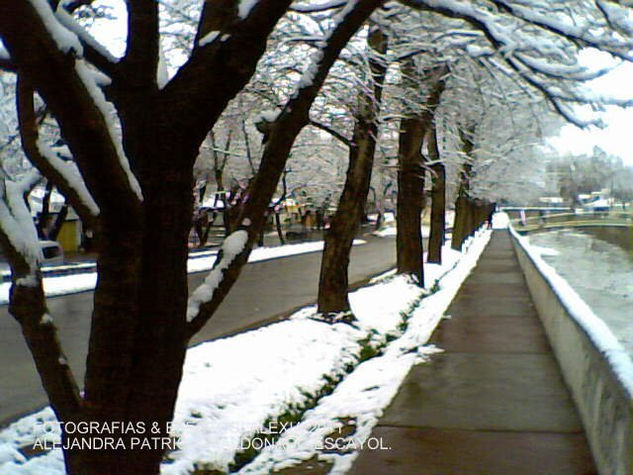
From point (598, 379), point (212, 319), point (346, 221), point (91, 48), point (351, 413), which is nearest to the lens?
point (91, 48)

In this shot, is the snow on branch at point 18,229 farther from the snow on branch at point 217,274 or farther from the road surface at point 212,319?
the road surface at point 212,319

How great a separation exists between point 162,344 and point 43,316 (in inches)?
22.9

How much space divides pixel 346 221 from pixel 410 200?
19.6 feet

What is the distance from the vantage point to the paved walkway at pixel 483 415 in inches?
217

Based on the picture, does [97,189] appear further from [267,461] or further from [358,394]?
[358,394]

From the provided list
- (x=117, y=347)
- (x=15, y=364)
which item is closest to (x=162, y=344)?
(x=117, y=347)

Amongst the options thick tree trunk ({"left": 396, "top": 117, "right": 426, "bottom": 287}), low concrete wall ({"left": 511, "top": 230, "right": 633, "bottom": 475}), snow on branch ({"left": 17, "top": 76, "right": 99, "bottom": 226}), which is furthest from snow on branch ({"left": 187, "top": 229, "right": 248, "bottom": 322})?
thick tree trunk ({"left": 396, "top": 117, "right": 426, "bottom": 287})

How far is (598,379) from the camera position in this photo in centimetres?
573

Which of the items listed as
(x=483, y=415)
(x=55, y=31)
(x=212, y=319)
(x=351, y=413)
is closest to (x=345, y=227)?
(x=212, y=319)

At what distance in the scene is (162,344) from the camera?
12.8 ft

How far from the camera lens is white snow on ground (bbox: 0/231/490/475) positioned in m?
5.65

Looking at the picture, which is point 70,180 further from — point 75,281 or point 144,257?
point 75,281

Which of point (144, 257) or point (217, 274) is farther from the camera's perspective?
point (217, 274)

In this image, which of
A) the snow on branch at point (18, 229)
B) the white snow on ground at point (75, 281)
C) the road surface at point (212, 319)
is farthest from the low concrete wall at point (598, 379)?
the white snow on ground at point (75, 281)
